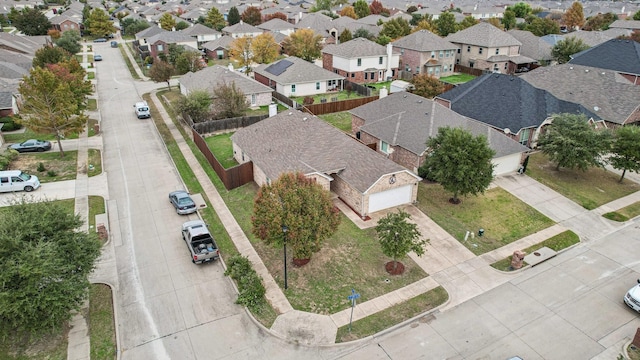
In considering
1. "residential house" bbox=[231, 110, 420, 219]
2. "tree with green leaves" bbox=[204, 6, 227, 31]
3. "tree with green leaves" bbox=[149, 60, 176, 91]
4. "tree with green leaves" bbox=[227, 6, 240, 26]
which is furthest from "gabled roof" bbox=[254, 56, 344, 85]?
"tree with green leaves" bbox=[227, 6, 240, 26]

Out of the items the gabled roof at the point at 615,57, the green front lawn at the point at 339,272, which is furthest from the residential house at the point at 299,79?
the gabled roof at the point at 615,57

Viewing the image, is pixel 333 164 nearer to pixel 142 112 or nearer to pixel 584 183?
pixel 584 183

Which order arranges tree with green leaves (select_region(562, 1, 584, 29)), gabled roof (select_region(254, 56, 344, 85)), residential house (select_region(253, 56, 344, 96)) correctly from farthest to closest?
Answer: tree with green leaves (select_region(562, 1, 584, 29))
gabled roof (select_region(254, 56, 344, 85))
residential house (select_region(253, 56, 344, 96))

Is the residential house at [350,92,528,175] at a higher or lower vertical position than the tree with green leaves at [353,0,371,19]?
lower

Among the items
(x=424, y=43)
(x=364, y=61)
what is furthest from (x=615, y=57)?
(x=364, y=61)

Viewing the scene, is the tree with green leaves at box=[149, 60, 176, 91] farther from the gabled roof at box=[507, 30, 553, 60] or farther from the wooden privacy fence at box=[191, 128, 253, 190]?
the gabled roof at box=[507, 30, 553, 60]

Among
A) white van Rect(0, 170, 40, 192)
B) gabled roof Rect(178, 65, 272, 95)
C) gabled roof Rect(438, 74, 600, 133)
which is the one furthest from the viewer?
gabled roof Rect(178, 65, 272, 95)
